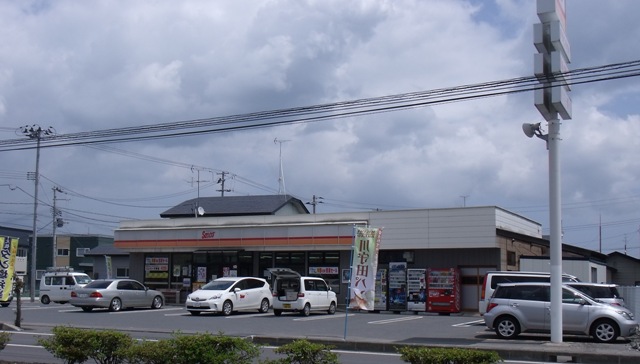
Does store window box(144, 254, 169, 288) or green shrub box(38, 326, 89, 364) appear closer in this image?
green shrub box(38, 326, 89, 364)

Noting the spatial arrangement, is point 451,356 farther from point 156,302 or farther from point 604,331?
point 156,302

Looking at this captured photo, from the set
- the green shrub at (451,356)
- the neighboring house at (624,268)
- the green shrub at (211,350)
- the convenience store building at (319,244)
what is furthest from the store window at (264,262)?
the green shrub at (451,356)

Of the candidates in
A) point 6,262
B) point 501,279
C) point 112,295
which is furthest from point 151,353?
point 112,295

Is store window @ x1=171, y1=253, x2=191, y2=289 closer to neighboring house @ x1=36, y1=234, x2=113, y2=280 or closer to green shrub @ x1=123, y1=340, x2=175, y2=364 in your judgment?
green shrub @ x1=123, y1=340, x2=175, y2=364

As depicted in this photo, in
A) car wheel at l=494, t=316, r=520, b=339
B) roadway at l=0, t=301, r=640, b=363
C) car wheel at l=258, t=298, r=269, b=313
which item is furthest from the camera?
car wheel at l=258, t=298, r=269, b=313

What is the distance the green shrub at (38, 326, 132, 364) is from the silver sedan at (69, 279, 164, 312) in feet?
70.3

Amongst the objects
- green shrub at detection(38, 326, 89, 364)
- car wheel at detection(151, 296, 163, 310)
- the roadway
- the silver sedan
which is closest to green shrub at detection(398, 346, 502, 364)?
green shrub at detection(38, 326, 89, 364)

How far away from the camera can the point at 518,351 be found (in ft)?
56.4

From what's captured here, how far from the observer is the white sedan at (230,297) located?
97.9 feet

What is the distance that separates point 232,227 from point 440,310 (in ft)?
40.2

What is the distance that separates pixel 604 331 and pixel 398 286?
620 inches

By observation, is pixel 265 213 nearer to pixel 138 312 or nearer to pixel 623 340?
pixel 138 312

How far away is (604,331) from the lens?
2002cm

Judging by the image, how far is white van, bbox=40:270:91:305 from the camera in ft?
134
